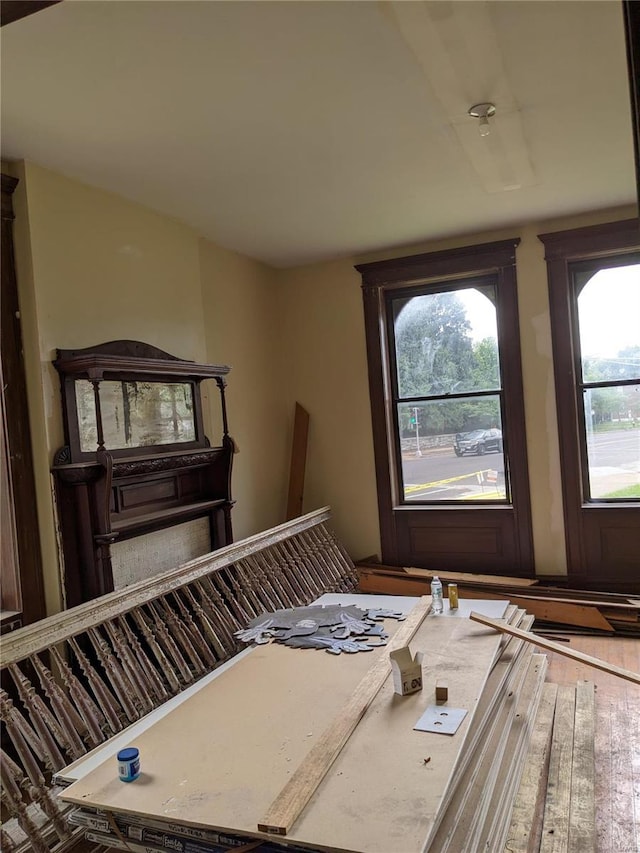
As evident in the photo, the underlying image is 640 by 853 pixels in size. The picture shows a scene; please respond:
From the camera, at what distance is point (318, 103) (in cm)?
273

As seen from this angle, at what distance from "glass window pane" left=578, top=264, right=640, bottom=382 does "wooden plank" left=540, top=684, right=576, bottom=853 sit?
2521mm

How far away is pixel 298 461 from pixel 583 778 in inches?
138

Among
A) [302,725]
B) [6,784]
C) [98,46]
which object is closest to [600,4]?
[98,46]

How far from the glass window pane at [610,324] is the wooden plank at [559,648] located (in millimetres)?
2420

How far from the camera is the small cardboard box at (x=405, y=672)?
253 cm

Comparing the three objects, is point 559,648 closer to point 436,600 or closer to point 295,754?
point 436,600

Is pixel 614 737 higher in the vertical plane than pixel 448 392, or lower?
lower

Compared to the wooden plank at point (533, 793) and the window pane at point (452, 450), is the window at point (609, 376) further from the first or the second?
the wooden plank at point (533, 793)

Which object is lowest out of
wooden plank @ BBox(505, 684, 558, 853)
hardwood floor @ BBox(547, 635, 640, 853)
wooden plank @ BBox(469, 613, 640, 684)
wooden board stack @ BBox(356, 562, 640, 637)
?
hardwood floor @ BBox(547, 635, 640, 853)

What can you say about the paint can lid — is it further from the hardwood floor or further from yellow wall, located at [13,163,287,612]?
the hardwood floor

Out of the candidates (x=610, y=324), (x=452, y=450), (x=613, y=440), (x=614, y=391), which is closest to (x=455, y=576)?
(x=452, y=450)

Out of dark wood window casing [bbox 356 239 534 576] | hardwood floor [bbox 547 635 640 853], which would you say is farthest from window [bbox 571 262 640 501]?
hardwood floor [bbox 547 635 640 853]

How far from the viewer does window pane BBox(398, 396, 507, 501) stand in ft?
17.0

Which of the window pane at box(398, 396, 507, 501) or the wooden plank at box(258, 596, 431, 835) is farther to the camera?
the window pane at box(398, 396, 507, 501)
